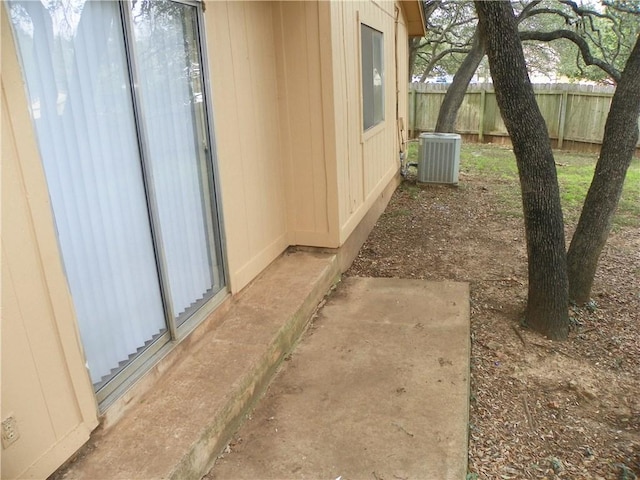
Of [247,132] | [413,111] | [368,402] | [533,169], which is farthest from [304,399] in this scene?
[413,111]

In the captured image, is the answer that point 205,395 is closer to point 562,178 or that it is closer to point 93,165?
point 93,165

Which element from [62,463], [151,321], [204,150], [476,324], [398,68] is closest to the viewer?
[62,463]

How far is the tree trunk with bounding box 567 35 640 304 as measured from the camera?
3746 millimetres

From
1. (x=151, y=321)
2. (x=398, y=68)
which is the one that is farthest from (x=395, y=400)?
(x=398, y=68)

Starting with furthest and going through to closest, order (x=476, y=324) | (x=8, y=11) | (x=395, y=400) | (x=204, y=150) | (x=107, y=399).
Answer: (x=476, y=324) < (x=204, y=150) < (x=395, y=400) < (x=107, y=399) < (x=8, y=11)

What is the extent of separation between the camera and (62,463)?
1.92m

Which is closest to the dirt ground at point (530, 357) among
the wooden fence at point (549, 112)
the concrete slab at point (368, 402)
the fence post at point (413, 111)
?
the concrete slab at point (368, 402)

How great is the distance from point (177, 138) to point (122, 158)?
1.61 ft

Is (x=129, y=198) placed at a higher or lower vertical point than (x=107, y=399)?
higher

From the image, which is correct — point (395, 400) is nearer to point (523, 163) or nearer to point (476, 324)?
point (476, 324)

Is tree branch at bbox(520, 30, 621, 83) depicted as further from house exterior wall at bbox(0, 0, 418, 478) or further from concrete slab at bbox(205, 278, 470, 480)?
concrete slab at bbox(205, 278, 470, 480)

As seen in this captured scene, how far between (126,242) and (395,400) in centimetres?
160

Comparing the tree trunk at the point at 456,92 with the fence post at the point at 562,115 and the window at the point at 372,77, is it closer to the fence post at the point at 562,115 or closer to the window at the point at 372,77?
the window at the point at 372,77

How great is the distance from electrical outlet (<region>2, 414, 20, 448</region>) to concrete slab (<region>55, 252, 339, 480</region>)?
282mm
